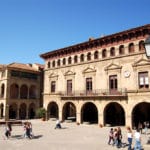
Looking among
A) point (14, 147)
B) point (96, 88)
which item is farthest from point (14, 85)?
point (14, 147)

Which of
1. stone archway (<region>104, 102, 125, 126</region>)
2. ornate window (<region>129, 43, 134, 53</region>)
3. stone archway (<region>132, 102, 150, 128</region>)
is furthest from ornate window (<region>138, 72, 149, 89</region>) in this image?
stone archway (<region>104, 102, 125, 126</region>)

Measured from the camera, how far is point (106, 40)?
3209 centimetres

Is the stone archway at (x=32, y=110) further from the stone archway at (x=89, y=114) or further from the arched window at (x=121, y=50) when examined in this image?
the arched window at (x=121, y=50)

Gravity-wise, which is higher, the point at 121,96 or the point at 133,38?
the point at 133,38

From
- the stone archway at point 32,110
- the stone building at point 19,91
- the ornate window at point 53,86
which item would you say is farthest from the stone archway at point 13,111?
the ornate window at point 53,86

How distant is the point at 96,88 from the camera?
32.8 metres

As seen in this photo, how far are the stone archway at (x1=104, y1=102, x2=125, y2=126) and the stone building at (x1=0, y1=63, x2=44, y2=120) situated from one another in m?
20.1

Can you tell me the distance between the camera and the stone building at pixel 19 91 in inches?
1766

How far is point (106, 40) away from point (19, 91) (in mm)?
23059

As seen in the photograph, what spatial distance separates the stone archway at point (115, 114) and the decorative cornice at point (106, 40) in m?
9.20

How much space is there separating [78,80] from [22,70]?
16.4m

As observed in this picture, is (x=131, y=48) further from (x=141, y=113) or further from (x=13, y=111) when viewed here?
(x=13, y=111)

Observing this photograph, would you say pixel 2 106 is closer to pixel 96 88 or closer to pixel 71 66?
pixel 71 66

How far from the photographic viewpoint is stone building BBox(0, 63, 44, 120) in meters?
44.8
